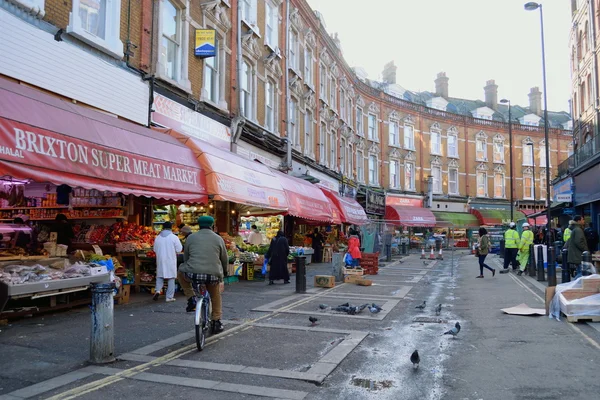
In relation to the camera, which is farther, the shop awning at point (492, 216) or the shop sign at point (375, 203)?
the shop awning at point (492, 216)

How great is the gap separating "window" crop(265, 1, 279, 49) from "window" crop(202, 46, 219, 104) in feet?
16.8

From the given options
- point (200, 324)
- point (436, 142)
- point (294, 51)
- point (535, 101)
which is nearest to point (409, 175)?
point (436, 142)

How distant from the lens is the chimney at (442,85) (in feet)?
169

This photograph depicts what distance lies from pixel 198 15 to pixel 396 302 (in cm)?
1029

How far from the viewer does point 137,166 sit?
967cm

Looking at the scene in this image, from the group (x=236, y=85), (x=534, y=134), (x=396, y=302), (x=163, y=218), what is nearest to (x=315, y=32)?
(x=236, y=85)

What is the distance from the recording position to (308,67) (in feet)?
88.3

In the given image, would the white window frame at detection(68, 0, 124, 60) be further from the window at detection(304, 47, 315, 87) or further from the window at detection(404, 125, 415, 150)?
the window at detection(404, 125, 415, 150)

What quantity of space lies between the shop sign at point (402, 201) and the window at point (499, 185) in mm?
9755

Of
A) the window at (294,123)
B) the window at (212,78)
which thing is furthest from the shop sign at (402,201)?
the window at (212,78)

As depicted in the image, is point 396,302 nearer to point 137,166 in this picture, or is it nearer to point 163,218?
point 137,166

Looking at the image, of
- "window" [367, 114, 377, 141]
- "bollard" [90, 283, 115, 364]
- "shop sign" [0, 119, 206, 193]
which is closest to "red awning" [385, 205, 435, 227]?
"window" [367, 114, 377, 141]

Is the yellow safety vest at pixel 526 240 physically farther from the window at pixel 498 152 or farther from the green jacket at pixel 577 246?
the window at pixel 498 152

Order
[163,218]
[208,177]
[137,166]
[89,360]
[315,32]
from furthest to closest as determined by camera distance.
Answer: [315,32] → [163,218] → [208,177] → [137,166] → [89,360]
